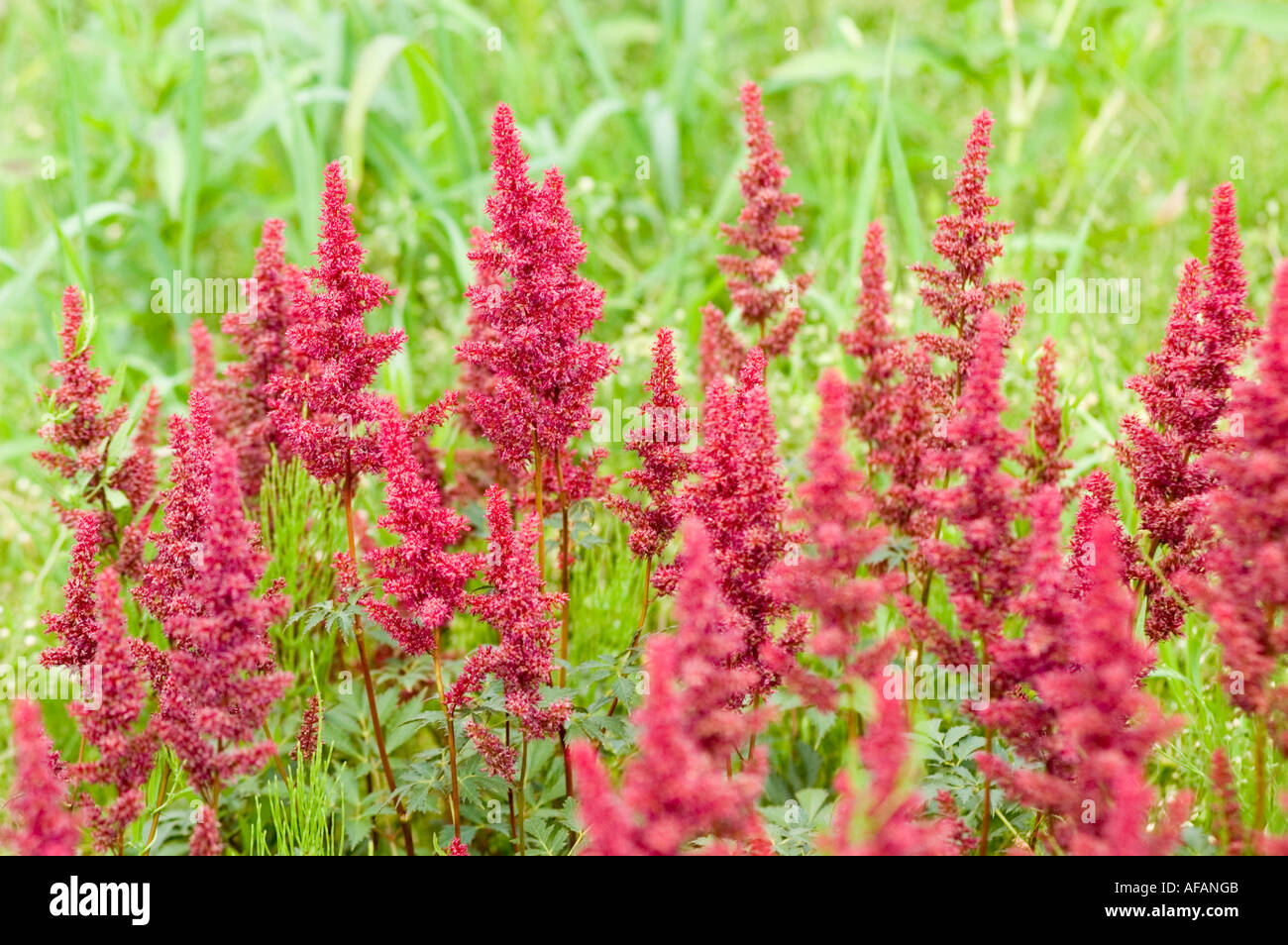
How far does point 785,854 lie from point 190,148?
436cm

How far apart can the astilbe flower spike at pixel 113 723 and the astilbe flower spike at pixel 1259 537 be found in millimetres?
2322

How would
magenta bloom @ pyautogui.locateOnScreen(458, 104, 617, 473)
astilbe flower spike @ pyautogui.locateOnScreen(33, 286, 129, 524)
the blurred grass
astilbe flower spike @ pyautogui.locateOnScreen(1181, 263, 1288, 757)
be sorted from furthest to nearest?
the blurred grass < astilbe flower spike @ pyautogui.locateOnScreen(33, 286, 129, 524) < magenta bloom @ pyautogui.locateOnScreen(458, 104, 617, 473) < astilbe flower spike @ pyautogui.locateOnScreen(1181, 263, 1288, 757)

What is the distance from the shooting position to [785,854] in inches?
124

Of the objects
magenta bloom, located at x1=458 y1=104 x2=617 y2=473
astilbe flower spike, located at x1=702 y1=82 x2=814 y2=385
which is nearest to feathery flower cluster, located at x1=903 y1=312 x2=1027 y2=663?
magenta bloom, located at x1=458 y1=104 x2=617 y2=473

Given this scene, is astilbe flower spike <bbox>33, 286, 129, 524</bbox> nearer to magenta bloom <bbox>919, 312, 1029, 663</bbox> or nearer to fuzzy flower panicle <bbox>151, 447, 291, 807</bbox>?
fuzzy flower panicle <bbox>151, 447, 291, 807</bbox>

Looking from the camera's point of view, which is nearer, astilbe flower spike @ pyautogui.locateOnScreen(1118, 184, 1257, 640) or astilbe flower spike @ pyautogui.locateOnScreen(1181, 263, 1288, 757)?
astilbe flower spike @ pyautogui.locateOnScreen(1181, 263, 1288, 757)

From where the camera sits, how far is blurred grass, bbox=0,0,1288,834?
20.6ft

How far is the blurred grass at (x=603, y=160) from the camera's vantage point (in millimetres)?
6281

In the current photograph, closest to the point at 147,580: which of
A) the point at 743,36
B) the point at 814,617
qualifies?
the point at 814,617

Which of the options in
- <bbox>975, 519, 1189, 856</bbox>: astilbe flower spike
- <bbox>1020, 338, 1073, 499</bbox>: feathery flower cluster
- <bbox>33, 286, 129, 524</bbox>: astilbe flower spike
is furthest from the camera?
<bbox>33, 286, 129, 524</bbox>: astilbe flower spike

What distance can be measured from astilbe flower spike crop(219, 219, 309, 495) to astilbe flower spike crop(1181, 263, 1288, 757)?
2693 mm

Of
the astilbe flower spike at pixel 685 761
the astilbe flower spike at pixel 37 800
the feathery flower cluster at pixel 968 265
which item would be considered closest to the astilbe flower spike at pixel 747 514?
the astilbe flower spike at pixel 685 761

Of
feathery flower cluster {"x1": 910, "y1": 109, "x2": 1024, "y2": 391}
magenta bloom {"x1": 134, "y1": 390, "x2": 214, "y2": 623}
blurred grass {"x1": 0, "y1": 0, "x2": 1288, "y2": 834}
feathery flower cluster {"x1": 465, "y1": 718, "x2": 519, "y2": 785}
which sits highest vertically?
blurred grass {"x1": 0, "y1": 0, "x2": 1288, "y2": 834}
